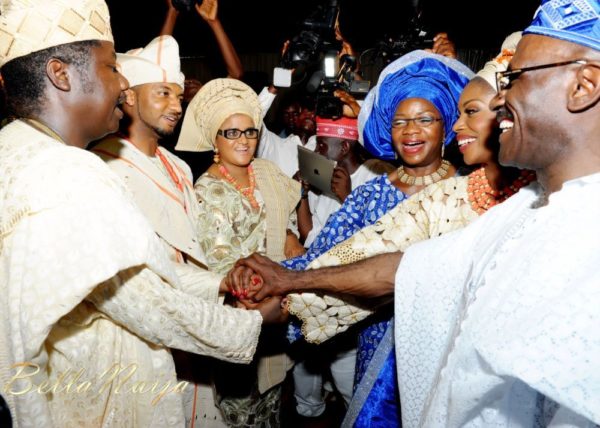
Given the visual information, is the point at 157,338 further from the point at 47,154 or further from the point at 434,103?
the point at 434,103

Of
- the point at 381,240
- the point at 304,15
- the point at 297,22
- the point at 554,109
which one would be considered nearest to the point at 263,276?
the point at 381,240

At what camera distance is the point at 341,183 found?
12.7ft

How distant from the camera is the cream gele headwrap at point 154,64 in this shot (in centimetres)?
270

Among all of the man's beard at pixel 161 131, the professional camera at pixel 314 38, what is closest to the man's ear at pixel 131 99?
the man's beard at pixel 161 131

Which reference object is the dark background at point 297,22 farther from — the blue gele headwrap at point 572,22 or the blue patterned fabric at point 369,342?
the blue gele headwrap at point 572,22

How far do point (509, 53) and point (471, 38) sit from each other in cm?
722

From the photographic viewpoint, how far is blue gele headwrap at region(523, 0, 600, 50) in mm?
1194

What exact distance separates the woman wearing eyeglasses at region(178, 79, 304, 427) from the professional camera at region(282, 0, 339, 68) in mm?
1070

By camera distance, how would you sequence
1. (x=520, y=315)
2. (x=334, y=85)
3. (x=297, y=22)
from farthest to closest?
(x=297, y=22) < (x=334, y=85) < (x=520, y=315)

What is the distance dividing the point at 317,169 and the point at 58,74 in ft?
8.04

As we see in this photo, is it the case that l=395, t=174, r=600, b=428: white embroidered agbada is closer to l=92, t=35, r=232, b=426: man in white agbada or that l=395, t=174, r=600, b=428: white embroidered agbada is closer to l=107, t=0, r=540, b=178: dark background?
l=92, t=35, r=232, b=426: man in white agbada

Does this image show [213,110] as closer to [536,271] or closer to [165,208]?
[165,208]

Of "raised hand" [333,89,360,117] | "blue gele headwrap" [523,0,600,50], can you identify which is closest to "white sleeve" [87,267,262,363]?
"blue gele headwrap" [523,0,600,50]

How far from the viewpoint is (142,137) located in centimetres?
266
